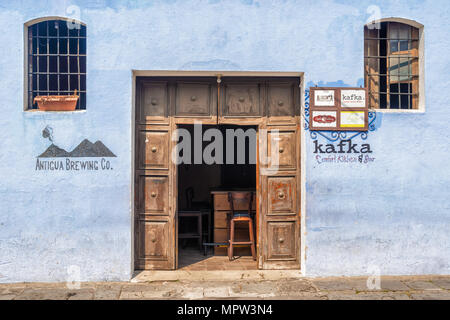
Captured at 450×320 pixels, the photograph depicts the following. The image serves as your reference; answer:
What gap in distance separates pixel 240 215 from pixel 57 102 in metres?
3.41

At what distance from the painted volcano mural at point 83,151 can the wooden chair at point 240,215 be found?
237cm

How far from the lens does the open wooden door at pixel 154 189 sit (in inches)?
230

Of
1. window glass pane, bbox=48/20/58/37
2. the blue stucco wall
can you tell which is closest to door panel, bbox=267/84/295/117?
the blue stucco wall

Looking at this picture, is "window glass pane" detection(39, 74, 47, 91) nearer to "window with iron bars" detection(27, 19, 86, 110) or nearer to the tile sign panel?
"window with iron bars" detection(27, 19, 86, 110)

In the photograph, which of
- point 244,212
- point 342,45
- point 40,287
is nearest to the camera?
point 40,287

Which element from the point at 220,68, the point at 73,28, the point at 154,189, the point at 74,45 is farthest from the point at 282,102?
the point at 74,45

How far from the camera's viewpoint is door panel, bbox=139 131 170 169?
19.2 feet

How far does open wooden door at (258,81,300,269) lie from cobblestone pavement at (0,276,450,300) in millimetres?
551

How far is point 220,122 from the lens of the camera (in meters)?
5.88

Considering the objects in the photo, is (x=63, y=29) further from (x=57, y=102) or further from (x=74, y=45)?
(x=57, y=102)

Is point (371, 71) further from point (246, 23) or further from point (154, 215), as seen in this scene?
point (154, 215)

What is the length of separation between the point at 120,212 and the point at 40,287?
1463 millimetres

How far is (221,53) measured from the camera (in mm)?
5574

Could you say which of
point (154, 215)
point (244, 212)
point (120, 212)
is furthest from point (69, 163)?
point (244, 212)
